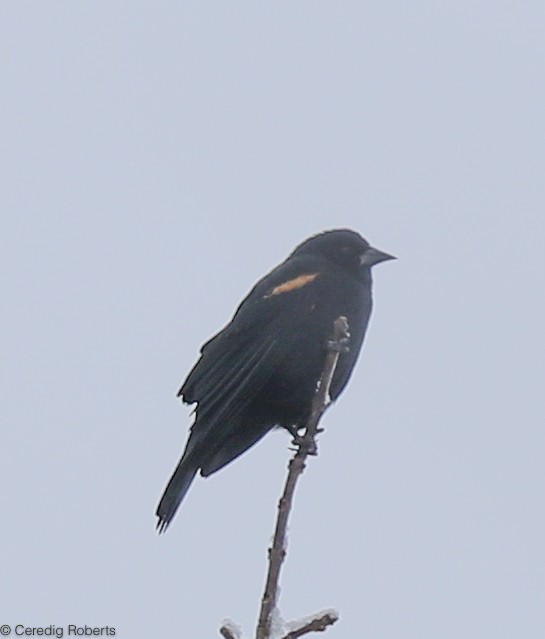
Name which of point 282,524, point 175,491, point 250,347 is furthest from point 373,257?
point 282,524

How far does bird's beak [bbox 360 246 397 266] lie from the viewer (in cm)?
597

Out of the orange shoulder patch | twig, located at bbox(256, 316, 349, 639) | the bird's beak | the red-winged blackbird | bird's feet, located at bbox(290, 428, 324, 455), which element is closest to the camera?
twig, located at bbox(256, 316, 349, 639)

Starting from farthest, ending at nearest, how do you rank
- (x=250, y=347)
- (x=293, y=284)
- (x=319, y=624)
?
(x=293, y=284)
(x=250, y=347)
(x=319, y=624)

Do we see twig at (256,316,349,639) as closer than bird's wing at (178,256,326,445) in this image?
Yes

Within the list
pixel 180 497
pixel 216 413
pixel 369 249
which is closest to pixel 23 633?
pixel 180 497

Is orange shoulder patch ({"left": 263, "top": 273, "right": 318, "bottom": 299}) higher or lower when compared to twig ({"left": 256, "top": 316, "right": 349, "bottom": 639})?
higher

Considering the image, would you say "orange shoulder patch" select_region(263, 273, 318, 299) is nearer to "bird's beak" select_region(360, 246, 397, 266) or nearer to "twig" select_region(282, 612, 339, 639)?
"bird's beak" select_region(360, 246, 397, 266)

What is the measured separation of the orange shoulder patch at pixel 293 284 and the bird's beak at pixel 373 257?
0.31 meters

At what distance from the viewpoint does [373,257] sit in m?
6.01

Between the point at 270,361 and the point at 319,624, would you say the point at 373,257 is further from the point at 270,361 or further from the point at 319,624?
the point at 319,624

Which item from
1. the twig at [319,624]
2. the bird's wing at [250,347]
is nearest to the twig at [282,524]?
the twig at [319,624]

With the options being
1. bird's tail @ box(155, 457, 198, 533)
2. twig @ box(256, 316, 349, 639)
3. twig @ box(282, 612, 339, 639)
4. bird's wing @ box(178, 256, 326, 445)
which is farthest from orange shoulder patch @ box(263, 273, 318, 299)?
twig @ box(282, 612, 339, 639)

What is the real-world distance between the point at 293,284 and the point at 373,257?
1.64 ft

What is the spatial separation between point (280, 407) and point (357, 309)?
67 centimetres
